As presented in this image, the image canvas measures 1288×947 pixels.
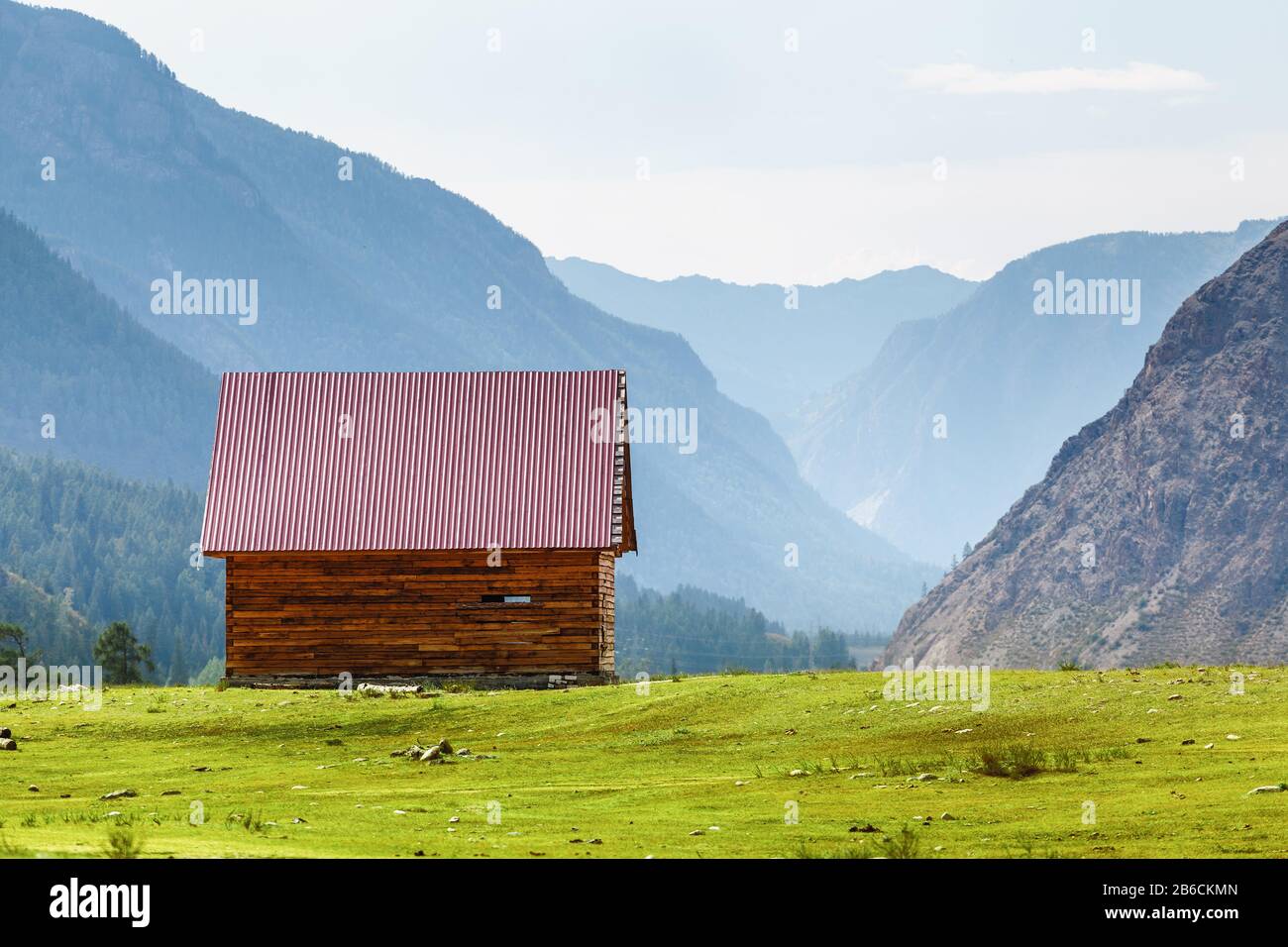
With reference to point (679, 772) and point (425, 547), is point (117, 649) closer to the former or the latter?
point (425, 547)

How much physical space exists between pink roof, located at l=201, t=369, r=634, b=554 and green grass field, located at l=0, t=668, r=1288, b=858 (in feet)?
19.7

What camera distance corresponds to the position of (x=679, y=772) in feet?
89.1

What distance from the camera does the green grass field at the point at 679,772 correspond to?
18812 mm

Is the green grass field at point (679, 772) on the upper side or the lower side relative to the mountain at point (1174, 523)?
lower

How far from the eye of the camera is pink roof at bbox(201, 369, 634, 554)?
45969 millimetres

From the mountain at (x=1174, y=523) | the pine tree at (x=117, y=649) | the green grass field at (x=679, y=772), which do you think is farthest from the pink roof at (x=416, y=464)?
the mountain at (x=1174, y=523)

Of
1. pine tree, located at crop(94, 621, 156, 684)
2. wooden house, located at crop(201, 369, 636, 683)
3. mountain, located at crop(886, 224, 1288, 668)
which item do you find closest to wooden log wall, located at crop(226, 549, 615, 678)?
wooden house, located at crop(201, 369, 636, 683)

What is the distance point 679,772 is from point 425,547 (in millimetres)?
19512

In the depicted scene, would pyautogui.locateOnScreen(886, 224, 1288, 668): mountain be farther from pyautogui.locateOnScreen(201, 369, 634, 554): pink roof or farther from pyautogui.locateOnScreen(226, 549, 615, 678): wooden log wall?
pyautogui.locateOnScreen(226, 549, 615, 678): wooden log wall

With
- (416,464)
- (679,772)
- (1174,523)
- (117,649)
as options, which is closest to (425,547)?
(416,464)

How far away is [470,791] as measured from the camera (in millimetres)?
24719

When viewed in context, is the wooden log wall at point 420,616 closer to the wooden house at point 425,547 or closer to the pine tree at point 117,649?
the wooden house at point 425,547

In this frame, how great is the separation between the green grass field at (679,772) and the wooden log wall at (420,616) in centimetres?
414
